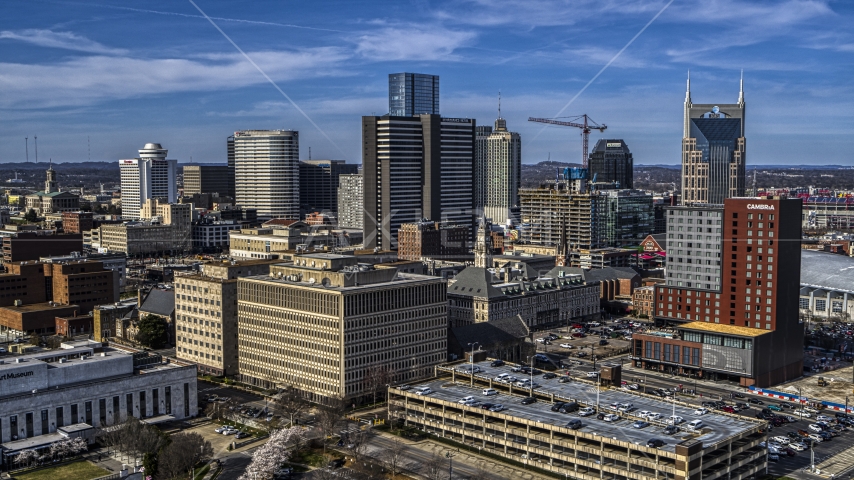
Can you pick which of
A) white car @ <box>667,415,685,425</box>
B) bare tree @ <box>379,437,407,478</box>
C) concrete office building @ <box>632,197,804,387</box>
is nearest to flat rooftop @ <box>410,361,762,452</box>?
white car @ <box>667,415,685,425</box>

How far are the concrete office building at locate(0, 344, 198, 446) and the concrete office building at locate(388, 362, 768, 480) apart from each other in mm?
22322

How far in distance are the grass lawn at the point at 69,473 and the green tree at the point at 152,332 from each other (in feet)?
149

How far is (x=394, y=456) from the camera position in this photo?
7012cm

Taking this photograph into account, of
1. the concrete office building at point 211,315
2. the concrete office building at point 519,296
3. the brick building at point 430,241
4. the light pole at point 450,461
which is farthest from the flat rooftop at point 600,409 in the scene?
the brick building at point 430,241

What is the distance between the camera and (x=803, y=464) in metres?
71.2

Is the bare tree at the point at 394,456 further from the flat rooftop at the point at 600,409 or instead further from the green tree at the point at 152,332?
the green tree at the point at 152,332

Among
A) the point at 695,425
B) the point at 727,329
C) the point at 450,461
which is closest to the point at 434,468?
the point at 450,461

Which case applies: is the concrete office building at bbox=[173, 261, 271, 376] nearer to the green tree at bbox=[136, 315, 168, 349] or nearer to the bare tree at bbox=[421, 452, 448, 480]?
the green tree at bbox=[136, 315, 168, 349]

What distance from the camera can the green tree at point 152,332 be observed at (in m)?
114

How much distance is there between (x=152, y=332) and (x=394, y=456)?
5631 cm

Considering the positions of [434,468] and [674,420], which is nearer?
[434,468]

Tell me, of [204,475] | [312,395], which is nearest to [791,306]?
[312,395]

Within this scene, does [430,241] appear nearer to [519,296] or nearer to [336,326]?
[519,296]

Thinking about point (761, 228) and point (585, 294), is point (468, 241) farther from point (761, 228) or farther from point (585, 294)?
point (761, 228)
